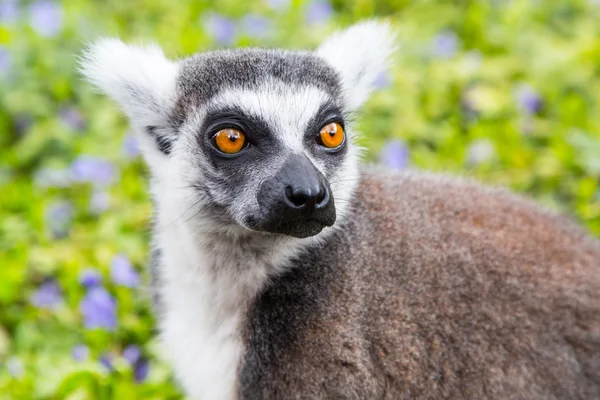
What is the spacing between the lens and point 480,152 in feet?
17.6

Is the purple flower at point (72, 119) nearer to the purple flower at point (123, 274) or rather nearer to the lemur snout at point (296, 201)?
the purple flower at point (123, 274)

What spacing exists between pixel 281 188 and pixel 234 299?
0.66m

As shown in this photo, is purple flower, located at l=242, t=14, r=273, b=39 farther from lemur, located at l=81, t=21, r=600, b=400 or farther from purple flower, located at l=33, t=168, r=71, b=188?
lemur, located at l=81, t=21, r=600, b=400

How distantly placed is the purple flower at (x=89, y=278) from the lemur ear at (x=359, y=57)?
6.16ft

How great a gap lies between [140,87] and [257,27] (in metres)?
3.34

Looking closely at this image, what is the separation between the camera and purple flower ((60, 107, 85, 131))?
580cm

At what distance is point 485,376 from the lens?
128 inches

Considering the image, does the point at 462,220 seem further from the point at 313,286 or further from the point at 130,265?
the point at 130,265

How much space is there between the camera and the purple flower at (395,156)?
5215 millimetres

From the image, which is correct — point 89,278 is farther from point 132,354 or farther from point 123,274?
point 132,354

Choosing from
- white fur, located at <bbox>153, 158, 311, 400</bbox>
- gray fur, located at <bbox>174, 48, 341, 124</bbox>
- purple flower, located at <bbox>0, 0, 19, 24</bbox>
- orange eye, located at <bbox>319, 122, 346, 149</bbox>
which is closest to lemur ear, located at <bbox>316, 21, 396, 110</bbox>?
gray fur, located at <bbox>174, 48, 341, 124</bbox>

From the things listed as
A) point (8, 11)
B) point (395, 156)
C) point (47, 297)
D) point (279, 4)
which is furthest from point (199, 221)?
point (8, 11)

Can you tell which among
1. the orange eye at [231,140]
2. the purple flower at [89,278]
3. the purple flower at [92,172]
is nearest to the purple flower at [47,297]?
the purple flower at [89,278]

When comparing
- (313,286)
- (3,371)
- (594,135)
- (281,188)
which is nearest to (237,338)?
(313,286)
